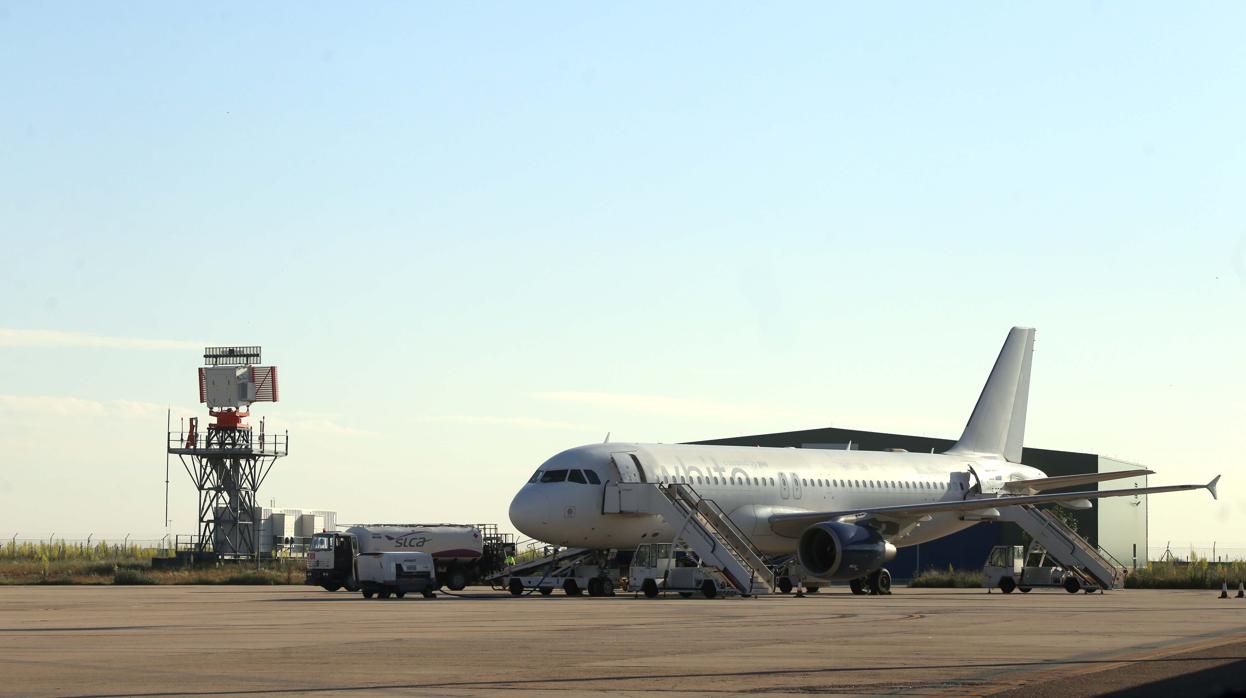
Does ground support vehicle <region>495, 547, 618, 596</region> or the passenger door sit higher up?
the passenger door

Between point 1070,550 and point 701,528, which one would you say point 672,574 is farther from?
point 1070,550

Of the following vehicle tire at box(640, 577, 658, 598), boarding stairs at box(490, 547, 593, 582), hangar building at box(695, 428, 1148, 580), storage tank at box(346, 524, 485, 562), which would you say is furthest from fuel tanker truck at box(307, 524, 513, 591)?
hangar building at box(695, 428, 1148, 580)

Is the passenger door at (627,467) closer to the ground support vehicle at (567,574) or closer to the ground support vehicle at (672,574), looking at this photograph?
the ground support vehicle at (672,574)

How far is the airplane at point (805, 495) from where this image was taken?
4606 cm

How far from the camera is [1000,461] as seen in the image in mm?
63375

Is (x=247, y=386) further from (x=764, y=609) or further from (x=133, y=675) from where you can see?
(x=133, y=675)

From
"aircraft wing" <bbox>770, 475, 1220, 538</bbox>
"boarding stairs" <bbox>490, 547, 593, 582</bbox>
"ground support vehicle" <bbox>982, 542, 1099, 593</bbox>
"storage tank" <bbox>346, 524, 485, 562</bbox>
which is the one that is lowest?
"ground support vehicle" <bbox>982, 542, 1099, 593</bbox>

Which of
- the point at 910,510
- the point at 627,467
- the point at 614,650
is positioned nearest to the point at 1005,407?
the point at 910,510

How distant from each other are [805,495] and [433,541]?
1207 cm

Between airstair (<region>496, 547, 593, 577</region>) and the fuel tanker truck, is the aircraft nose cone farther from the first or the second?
the fuel tanker truck

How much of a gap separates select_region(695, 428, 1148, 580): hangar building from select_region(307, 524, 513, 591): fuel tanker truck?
89.8ft

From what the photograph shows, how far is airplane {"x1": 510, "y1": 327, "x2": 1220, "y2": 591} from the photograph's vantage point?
151 feet

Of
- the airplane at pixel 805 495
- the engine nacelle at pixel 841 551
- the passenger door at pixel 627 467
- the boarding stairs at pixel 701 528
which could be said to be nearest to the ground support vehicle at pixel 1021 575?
the airplane at pixel 805 495

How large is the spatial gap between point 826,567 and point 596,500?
24.1 feet
